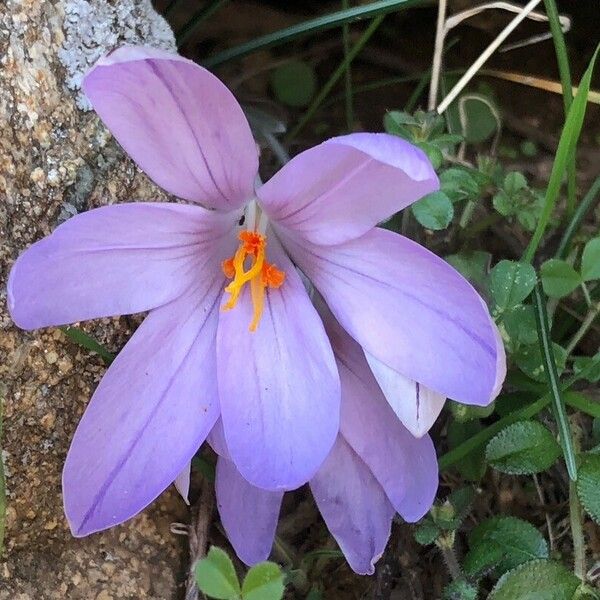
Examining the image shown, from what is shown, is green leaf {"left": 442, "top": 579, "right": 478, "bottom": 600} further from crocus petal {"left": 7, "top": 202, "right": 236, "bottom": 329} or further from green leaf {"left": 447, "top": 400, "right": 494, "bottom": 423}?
crocus petal {"left": 7, "top": 202, "right": 236, "bottom": 329}

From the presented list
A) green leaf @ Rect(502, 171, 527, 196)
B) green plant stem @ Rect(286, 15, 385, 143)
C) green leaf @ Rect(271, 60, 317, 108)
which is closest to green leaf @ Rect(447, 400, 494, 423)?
green leaf @ Rect(502, 171, 527, 196)

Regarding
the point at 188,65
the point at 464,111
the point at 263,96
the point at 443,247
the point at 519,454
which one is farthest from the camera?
the point at 263,96

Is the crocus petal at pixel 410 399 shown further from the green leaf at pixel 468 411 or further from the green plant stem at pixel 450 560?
the green plant stem at pixel 450 560

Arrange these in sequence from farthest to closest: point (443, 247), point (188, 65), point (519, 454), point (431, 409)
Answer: point (443, 247) < point (519, 454) < point (431, 409) < point (188, 65)

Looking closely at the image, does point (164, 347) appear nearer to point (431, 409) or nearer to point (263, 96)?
point (431, 409)

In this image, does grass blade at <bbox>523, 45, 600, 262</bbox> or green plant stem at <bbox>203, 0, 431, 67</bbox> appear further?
green plant stem at <bbox>203, 0, 431, 67</bbox>

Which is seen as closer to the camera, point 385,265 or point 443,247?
point 385,265

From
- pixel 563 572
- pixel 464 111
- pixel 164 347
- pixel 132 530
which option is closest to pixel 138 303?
pixel 164 347
